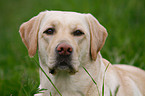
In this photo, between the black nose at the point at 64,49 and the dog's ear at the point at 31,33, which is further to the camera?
the dog's ear at the point at 31,33

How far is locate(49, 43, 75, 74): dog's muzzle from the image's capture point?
3533 millimetres

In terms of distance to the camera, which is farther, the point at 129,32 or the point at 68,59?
the point at 129,32

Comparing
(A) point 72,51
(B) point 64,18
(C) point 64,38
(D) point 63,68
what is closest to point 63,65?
(D) point 63,68

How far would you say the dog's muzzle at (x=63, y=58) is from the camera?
3533 millimetres

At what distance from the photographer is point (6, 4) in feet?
57.3

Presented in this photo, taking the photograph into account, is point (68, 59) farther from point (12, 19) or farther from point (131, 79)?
point (12, 19)

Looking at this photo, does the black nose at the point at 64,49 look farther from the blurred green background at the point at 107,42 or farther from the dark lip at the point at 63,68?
the blurred green background at the point at 107,42

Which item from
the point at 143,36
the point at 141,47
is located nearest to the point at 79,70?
the point at 141,47

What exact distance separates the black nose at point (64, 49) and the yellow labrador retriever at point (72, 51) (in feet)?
0.06

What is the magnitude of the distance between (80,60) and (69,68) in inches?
7.3

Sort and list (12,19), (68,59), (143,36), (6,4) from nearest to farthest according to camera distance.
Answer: (68,59) → (143,36) → (12,19) → (6,4)

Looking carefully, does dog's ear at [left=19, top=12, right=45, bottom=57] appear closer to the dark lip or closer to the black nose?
the dark lip

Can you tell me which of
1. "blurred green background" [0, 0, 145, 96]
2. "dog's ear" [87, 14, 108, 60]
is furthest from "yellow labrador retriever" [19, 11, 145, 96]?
"blurred green background" [0, 0, 145, 96]

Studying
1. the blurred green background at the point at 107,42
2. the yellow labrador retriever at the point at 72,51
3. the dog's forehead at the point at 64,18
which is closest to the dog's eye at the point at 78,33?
the yellow labrador retriever at the point at 72,51
